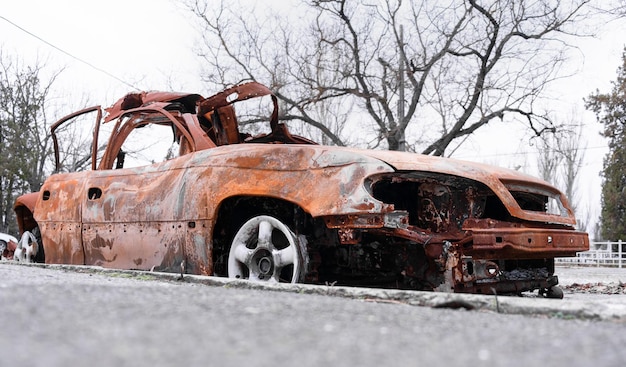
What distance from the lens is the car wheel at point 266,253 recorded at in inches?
165

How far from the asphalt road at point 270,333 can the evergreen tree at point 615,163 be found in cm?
2944

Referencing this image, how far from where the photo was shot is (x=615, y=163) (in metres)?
29.4

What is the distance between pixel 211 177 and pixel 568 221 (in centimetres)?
293

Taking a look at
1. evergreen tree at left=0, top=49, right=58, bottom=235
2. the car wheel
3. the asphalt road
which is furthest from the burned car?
evergreen tree at left=0, top=49, right=58, bottom=235

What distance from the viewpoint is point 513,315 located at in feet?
9.21

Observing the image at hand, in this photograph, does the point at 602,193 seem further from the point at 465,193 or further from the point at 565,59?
the point at 465,193

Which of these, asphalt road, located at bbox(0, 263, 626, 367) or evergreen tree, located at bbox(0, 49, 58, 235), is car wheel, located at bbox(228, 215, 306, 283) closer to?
asphalt road, located at bbox(0, 263, 626, 367)

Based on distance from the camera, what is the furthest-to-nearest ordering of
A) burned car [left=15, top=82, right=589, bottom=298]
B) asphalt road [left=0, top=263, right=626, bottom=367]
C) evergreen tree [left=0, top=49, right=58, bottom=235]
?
1. evergreen tree [left=0, top=49, right=58, bottom=235]
2. burned car [left=15, top=82, right=589, bottom=298]
3. asphalt road [left=0, top=263, right=626, bottom=367]

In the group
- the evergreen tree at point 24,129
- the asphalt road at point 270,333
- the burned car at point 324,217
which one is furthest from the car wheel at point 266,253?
the evergreen tree at point 24,129

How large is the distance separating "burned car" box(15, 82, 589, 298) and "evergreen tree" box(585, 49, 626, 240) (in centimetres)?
2654

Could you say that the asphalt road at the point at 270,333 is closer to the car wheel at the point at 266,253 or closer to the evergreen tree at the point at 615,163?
the car wheel at the point at 266,253

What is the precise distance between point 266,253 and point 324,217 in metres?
0.60

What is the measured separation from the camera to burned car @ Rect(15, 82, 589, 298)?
4121mm

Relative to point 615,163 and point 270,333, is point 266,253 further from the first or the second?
point 615,163
